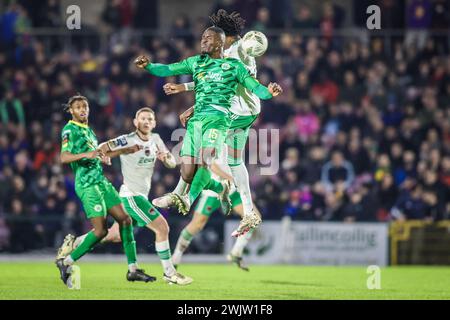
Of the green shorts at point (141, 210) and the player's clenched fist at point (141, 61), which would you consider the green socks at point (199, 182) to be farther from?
the player's clenched fist at point (141, 61)

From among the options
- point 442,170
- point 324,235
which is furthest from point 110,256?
point 442,170

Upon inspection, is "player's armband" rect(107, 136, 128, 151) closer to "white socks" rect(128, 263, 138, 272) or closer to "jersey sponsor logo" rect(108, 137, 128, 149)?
"jersey sponsor logo" rect(108, 137, 128, 149)

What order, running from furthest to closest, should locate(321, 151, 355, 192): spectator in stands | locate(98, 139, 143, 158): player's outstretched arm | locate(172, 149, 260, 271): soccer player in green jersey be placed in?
1. locate(321, 151, 355, 192): spectator in stands
2. locate(172, 149, 260, 271): soccer player in green jersey
3. locate(98, 139, 143, 158): player's outstretched arm

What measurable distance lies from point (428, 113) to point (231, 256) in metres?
7.57

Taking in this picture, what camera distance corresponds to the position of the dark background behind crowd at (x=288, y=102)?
18641mm

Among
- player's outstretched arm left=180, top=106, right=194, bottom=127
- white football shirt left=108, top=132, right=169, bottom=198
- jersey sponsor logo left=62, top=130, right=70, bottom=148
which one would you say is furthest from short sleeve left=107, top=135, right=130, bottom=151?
player's outstretched arm left=180, top=106, right=194, bottom=127

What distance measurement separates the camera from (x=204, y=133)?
1152cm

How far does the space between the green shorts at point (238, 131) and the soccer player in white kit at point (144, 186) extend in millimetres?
801

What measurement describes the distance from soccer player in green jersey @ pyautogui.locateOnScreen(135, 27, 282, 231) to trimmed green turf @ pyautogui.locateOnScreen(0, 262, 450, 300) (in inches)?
Result: 50.0

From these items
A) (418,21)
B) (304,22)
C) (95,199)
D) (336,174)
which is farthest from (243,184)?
(418,21)

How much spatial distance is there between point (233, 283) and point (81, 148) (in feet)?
10.1

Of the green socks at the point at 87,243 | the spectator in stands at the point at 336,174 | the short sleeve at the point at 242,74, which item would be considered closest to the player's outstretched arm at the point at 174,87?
the short sleeve at the point at 242,74

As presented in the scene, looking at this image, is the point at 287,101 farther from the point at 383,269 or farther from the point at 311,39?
the point at 383,269

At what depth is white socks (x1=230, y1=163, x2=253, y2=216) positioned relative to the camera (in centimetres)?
1222
